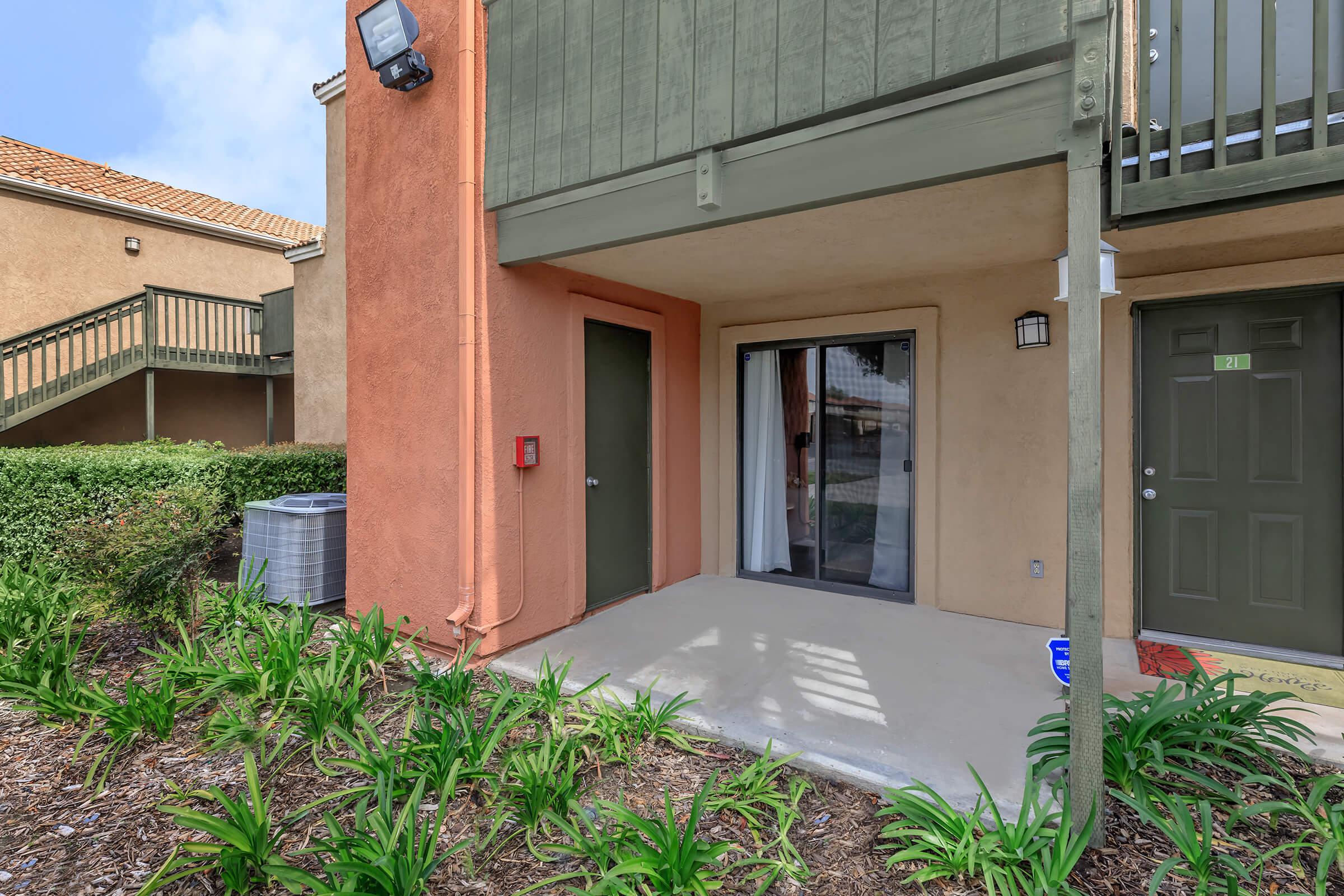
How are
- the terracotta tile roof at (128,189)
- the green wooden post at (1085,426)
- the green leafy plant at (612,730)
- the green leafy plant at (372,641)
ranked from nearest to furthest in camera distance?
the green wooden post at (1085,426) < the green leafy plant at (612,730) < the green leafy plant at (372,641) < the terracotta tile roof at (128,189)

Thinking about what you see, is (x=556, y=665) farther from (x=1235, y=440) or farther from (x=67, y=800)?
(x=1235, y=440)

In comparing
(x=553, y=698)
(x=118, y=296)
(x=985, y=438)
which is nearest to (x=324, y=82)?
(x=118, y=296)

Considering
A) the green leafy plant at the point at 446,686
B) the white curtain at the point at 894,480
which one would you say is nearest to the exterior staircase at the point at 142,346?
the green leafy plant at the point at 446,686

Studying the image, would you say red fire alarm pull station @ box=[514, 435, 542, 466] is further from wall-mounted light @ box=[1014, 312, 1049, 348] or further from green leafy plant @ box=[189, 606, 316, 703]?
wall-mounted light @ box=[1014, 312, 1049, 348]

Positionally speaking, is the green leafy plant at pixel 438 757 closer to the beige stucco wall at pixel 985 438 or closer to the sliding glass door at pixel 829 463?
the beige stucco wall at pixel 985 438

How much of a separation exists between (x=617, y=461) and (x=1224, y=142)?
3612 mm

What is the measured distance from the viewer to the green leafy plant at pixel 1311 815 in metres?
1.90

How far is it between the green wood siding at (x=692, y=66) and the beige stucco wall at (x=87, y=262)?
30.8ft

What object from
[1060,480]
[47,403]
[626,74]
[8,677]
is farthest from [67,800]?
[47,403]

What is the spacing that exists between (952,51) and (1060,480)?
2.80 metres

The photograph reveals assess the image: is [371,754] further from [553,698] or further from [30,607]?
[30,607]

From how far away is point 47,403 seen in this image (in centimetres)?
818

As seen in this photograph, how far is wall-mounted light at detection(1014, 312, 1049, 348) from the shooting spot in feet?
13.4

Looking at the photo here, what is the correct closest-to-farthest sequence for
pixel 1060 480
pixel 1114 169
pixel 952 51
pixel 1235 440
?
1. pixel 952 51
2. pixel 1114 169
3. pixel 1235 440
4. pixel 1060 480
